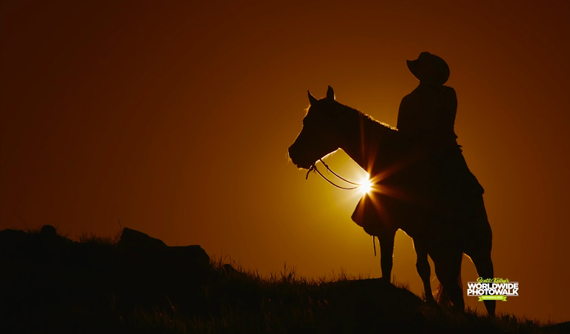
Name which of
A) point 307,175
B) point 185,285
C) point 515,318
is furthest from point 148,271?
point 515,318

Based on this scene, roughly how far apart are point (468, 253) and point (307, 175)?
9.62ft

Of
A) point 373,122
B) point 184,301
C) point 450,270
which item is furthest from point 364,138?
point 184,301

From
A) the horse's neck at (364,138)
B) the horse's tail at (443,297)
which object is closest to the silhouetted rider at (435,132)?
the horse's neck at (364,138)

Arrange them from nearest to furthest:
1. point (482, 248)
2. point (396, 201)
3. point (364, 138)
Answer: point (396, 201), point (482, 248), point (364, 138)

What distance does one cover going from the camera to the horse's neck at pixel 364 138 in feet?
30.2

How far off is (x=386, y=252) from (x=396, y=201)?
91 cm

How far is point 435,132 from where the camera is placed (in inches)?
365

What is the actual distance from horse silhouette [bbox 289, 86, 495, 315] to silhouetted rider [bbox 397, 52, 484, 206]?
0.10 metres

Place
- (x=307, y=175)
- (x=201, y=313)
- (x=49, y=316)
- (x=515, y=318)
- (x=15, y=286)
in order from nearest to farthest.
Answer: (x=49, y=316), (x=201, y=313), (x=15, y=286), (x=515, y=318), (x=307, y=175)

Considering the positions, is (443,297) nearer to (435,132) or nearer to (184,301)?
(435,132)

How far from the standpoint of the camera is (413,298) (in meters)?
8.31

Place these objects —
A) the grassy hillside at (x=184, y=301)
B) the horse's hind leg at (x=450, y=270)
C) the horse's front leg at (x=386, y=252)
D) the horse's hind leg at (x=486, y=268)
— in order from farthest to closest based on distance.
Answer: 1. the horse's hind leg at (x=486, y=268)
2. the horse's front leg at (x=386, y=252)
3. the horse's hind leg at (x=450, y=270)
4. the grassy hillside at (x=184, y=301)

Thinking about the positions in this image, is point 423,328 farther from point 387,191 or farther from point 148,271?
point 148,271

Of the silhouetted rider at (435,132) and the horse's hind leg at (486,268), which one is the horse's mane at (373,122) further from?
the horse's hind leg at (486,268)
